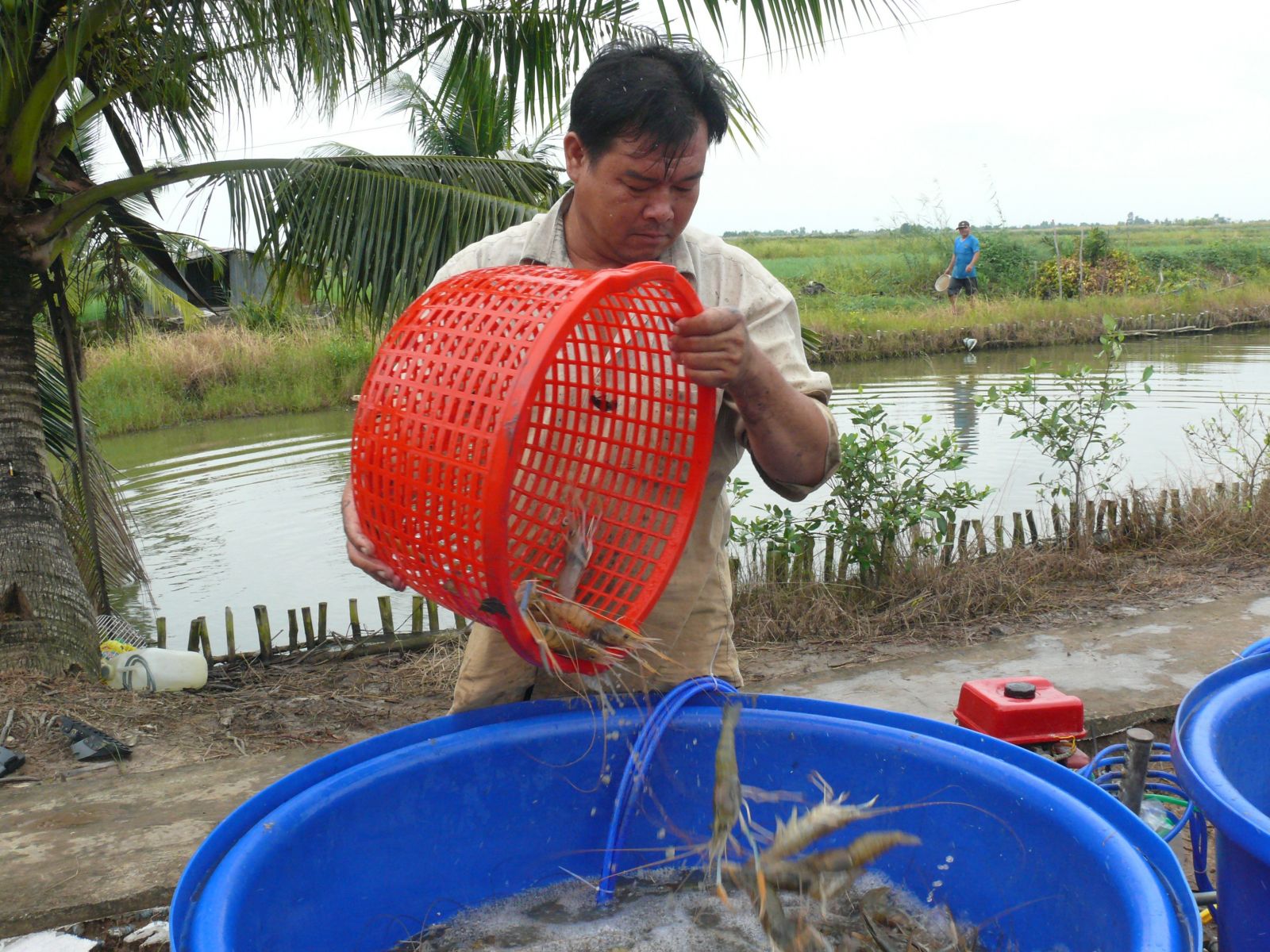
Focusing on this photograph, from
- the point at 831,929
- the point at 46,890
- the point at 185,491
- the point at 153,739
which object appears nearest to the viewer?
the point at 831,929

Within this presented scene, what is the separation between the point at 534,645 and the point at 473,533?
20cm

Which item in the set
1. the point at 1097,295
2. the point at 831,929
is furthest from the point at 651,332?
the point at 1097,295

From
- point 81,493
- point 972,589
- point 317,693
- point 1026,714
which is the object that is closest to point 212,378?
point 81,493

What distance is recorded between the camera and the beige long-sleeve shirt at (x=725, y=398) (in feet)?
6.05

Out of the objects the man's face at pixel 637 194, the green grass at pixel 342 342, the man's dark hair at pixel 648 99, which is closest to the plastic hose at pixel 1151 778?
the man's face at pixel 637 194

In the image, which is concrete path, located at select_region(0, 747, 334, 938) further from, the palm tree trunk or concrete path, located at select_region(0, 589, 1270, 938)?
the palm tree trunk

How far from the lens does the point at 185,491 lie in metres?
8.80

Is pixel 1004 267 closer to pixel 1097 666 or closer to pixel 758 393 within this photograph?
pixel 1097 666

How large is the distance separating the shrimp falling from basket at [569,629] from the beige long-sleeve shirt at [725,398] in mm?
199

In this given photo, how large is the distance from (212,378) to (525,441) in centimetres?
1314

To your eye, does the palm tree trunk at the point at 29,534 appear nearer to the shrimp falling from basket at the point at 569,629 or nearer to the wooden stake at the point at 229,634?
the wooden stake at the point at 229,634

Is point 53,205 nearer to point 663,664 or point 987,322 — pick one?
point 663,664

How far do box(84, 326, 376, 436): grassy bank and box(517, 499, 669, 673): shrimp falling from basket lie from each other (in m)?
12.0

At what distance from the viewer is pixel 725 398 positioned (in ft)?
6.10
